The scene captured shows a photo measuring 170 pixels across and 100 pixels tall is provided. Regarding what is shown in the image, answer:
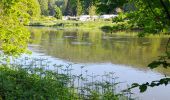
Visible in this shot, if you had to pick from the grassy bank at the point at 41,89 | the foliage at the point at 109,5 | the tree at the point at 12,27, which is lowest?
the grassy bank at the point at 41,89

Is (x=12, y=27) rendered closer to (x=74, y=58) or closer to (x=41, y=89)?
(x=41, y=89)

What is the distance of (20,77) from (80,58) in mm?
19340

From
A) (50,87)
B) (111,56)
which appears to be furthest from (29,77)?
(111,56)

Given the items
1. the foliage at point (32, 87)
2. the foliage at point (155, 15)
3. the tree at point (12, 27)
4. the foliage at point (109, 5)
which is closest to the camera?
→ the foliage at point (155, 15)

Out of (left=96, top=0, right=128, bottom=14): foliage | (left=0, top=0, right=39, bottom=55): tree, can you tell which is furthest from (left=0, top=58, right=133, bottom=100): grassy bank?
(left=96, top=0, right=128, bottom=14): foliage

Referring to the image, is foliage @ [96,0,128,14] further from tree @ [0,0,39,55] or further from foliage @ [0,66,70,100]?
tree @ [0,0,39,55]

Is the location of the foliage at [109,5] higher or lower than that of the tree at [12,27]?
higher

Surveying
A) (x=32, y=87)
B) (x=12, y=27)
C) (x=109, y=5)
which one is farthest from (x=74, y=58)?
(x=109, y=5)

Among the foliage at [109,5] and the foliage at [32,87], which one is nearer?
the foliage at [109,5]

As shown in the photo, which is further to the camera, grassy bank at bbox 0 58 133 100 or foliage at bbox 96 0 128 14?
grassy bank at bbox 0 58 133 100

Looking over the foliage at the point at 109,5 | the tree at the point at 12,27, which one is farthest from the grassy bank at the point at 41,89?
the foliage at the point at 109,5

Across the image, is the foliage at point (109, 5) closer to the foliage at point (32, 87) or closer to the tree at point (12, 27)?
the foliage at point (32, 87)

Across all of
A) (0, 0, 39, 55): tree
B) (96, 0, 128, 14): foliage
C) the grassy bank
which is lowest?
the grassy bank

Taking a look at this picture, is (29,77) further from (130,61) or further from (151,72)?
(130,61)
